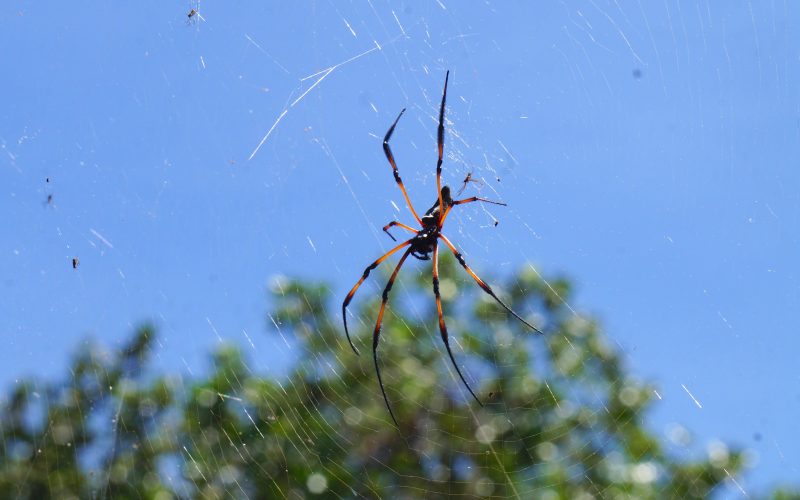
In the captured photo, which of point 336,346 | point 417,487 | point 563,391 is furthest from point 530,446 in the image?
point 336,346

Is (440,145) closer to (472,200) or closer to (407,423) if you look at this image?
(472,200)

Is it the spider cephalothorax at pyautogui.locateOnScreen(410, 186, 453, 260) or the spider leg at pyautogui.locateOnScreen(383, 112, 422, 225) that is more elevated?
the spider leg at pyautogui.locateOnScreen(383, 112, 422, 225)

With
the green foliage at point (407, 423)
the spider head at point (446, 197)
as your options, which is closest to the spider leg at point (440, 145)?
the spider head at point (446, 197)

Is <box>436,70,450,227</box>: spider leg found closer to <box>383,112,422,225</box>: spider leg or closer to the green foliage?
<box>383,112,422,225</box>: spider leg

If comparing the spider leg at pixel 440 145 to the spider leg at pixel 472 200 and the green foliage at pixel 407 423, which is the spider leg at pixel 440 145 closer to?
the spider leg at pixel 472 200

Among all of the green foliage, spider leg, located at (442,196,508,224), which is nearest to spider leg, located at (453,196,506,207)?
spider leg, located at (442,196,508,224)

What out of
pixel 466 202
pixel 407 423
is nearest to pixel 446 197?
pixel 466 202

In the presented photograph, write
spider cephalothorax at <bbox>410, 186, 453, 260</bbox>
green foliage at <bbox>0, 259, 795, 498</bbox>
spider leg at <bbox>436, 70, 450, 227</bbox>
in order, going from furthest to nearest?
1. green foliage at <bbox>0, 259, 795, 498</bbox>
2. spider cephalothorax at <bbox>410, 186, 453, 260</bbox>
3. spider leg at <bbox>436, 70, 450, 227</bbox>

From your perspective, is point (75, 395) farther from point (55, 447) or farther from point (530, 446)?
point (530, 446)
